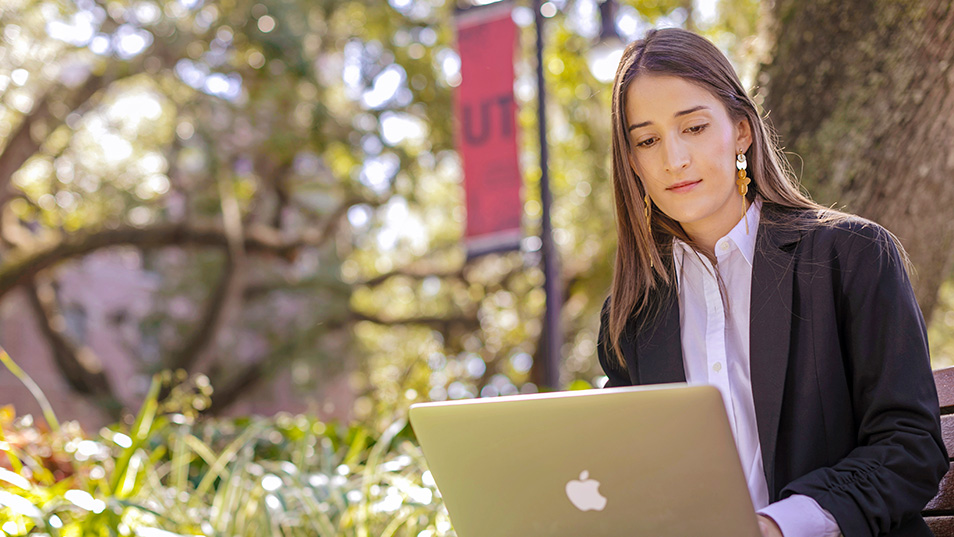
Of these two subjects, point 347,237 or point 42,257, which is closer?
point 42,257

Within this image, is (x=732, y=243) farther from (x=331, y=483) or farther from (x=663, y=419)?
(x=331, y=483)

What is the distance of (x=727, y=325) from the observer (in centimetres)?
168

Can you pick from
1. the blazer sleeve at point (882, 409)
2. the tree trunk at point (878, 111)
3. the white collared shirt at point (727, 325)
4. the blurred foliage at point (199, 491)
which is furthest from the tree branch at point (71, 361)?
the blazer sleeve at point (882, 409)

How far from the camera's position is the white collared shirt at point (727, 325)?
1.61 meters

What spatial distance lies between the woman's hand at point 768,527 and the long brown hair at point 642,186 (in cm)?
63

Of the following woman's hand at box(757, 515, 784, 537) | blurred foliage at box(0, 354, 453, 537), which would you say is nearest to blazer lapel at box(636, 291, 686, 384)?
woman's hand at box(757, 515, 784, 537)

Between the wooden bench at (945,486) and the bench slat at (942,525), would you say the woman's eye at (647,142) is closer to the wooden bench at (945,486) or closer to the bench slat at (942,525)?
the wooden bench at (945,486)

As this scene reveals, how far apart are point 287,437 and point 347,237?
823 centimetres

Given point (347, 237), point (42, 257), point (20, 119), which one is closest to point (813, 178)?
point (42, 257)

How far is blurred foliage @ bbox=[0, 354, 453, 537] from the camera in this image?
7.48 feet

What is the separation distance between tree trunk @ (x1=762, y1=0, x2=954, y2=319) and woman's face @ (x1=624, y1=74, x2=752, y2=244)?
3.43ft

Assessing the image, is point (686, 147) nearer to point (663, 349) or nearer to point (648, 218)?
point (648, 218)

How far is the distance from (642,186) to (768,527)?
32.7 inches

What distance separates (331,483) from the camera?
2639 mm
